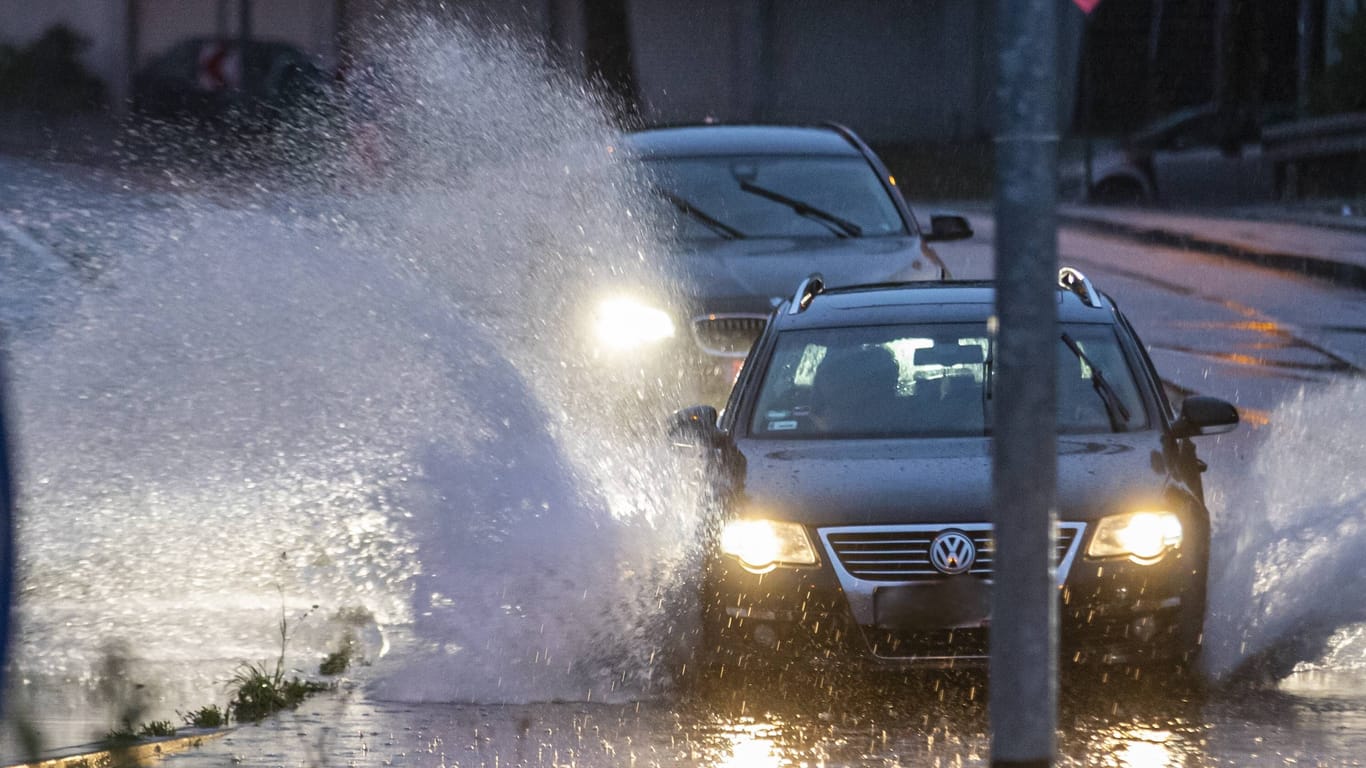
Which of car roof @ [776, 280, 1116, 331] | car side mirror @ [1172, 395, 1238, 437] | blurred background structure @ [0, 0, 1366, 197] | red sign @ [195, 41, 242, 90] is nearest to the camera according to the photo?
car side mirror @ [1172, 395, 1238, 437]

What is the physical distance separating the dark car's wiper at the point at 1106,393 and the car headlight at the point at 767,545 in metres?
1.41

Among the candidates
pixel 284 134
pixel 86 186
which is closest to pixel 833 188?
pixel 86 186

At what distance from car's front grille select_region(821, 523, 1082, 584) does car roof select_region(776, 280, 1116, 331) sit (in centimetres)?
155

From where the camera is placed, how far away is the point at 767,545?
686 cm

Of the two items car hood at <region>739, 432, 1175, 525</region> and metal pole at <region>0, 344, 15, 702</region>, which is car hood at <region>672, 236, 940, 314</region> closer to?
car hood at <region>739, 432, 1175, 525</region>

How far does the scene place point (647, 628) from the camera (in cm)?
757

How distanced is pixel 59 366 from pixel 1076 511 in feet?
27.8

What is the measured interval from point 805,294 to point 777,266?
2.13 meters

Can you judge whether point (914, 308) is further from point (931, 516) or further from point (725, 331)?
point (725, 331)

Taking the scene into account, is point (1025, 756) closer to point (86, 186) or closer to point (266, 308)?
point (266, 308)

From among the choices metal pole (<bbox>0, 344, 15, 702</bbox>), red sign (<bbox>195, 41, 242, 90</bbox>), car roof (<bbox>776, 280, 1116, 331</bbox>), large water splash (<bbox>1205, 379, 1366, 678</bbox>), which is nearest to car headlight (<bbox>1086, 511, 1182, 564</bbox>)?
large water splash (<bbox>1205, 379, 1366, 678</bbox>)

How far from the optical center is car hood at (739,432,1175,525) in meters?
6.80

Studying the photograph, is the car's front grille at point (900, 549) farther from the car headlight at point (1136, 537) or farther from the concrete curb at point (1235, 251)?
the concrete curb at point (1235, 251)

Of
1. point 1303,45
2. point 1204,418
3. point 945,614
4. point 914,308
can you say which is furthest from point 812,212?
point 1303,45
